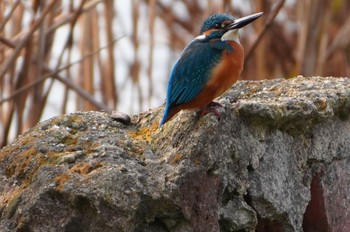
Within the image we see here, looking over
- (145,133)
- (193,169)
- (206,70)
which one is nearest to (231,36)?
(206,70)

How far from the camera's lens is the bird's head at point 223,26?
352 centimetres

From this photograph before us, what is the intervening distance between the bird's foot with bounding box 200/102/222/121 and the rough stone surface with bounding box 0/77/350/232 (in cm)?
2

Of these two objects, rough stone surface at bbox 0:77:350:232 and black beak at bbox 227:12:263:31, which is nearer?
rough stone surface at bbox 0:77:350:232

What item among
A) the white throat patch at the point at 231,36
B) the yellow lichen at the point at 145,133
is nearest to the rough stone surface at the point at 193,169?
the yellow lichen at the point at 145,133

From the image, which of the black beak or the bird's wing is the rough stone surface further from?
the black beak

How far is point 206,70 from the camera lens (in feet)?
10.9

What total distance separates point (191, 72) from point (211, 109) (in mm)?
391

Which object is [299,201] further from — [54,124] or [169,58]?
[169,58]

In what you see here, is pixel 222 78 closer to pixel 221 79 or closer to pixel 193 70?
pixel 221 79

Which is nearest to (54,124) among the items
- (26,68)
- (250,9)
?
(26,68)

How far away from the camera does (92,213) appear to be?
8.91 ft

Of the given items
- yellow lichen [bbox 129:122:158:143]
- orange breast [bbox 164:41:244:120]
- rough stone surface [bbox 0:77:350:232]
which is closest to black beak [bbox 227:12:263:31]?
orange breast [bbox 164:41:244:120]

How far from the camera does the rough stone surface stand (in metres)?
2.73

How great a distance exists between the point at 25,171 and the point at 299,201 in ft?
2.79
